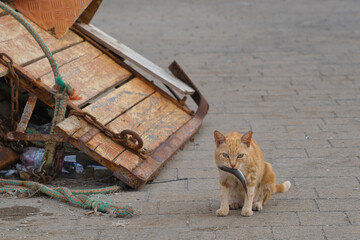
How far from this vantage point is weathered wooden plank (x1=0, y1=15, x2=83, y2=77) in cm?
512

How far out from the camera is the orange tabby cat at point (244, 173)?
3908mm

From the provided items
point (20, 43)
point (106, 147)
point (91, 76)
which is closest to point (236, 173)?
point (106, 147)

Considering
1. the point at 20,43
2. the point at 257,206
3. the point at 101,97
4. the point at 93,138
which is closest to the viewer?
the point at 257,206

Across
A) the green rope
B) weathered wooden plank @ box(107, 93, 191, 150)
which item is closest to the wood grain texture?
weathered wooden plank @ box(107, 93, 191, 150)

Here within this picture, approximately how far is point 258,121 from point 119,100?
1.86 m

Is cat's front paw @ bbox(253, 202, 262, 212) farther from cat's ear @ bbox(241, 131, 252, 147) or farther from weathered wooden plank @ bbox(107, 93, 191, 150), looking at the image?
weathered wooden plank @ bbox(107, 93, 191, 150)

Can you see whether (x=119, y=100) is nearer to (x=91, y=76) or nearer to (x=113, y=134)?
(x=91, y=76)

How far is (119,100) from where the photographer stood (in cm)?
545

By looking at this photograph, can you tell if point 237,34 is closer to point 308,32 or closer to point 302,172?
point 308,32

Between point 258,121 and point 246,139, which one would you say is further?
point 258,121

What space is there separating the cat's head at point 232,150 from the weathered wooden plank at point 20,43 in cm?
222

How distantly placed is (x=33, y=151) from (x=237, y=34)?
6.82 m

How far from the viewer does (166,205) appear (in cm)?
438

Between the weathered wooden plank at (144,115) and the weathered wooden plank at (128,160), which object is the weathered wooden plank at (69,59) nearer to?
the weathered wooden plank at (144,115)
